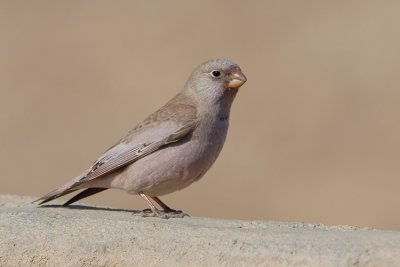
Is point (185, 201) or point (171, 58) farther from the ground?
point (171, 58)

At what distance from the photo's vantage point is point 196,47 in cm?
2328

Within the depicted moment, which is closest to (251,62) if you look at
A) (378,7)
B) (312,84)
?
(312,84)

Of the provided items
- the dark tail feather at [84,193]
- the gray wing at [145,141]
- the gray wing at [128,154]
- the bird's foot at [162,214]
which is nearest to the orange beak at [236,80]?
the gray wing at [145,141]

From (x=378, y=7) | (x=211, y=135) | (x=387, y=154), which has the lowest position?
(x=211, y=135)

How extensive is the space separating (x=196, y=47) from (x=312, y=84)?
3039 mm

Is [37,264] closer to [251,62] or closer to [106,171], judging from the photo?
[106,171]

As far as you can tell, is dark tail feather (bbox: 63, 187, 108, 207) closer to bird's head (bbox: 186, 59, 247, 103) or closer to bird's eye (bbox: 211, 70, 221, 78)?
bird's head (bbox: 186, 59, 247, 103)

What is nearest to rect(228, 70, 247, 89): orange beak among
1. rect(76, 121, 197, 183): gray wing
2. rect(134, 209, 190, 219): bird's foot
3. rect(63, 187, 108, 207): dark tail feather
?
rect(76, 121, 197, 183): gray wing

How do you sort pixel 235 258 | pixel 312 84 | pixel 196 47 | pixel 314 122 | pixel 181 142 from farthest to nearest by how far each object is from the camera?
1. pixel 196 47
2. pixel 312 84
3. pixel 314 122
4. pixel 181 142
5. pixel 235 258

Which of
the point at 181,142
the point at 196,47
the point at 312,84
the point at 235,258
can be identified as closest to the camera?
the point at 235,258

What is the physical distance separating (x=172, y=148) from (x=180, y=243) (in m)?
1.71

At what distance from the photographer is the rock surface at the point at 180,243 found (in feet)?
22.9

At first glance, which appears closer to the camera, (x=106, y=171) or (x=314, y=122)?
(x=106, y=171)

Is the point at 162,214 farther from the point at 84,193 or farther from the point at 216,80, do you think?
the point at 216,80
